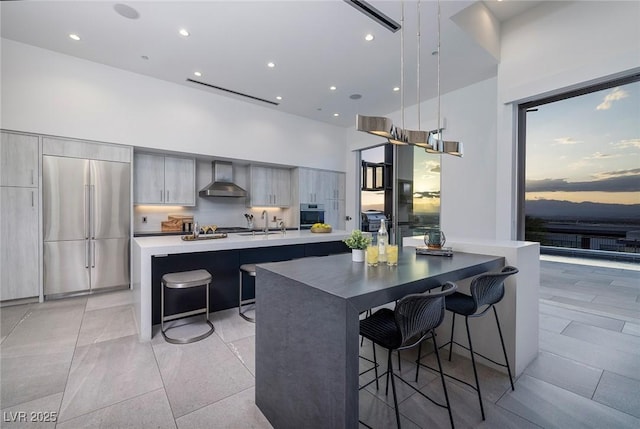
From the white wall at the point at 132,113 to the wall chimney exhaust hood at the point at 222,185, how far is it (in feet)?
1.25

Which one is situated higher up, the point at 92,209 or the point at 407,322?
the point at 92,209

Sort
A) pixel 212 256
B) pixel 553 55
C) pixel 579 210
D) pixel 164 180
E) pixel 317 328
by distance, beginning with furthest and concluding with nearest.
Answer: pixel 164 180
pixel 579 210
pixel 553 55
pixel 212 256
pixel 317 328

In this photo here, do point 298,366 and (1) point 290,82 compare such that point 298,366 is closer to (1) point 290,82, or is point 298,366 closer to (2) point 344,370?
(2) point 344,370

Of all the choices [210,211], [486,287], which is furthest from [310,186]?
[486,287]

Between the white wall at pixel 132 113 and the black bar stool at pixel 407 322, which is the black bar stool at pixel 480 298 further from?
the white wall at pixel 132 113

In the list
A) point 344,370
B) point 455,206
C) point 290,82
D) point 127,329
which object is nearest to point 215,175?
point 290,82

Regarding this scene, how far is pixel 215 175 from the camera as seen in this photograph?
5.32 metres

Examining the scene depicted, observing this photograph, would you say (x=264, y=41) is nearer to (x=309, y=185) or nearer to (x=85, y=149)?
(x=85, y=149)

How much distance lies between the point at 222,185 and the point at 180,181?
2.44ft

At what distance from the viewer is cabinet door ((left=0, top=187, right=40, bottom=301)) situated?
3.37 metres

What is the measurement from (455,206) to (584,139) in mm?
1801

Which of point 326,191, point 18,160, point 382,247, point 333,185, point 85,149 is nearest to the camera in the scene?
point 382,247

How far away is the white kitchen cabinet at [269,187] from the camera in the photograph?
19.2 feet

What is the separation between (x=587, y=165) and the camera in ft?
11.6
